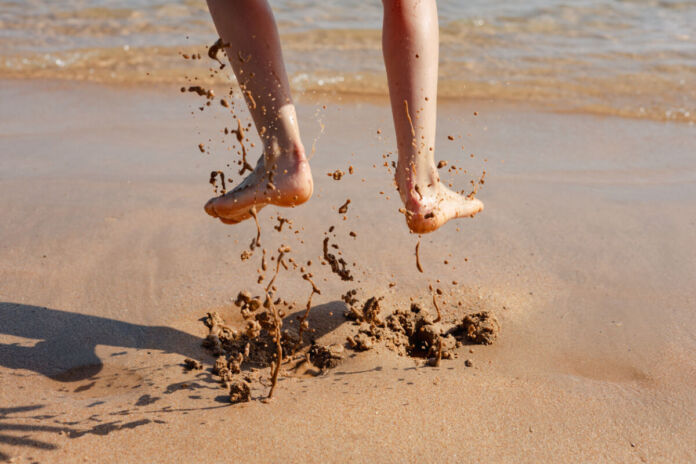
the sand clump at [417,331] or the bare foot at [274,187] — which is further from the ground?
the bare foot at [274,187]

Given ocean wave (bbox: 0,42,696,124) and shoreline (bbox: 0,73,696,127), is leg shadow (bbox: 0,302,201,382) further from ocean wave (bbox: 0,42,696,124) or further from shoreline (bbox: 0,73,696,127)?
ocean wave (bbox: 0,42,696,124)

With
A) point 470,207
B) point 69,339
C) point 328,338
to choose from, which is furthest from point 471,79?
point 69,339

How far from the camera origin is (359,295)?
2.33 meters

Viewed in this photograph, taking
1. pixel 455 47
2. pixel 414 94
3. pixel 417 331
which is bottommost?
pixel 417 331

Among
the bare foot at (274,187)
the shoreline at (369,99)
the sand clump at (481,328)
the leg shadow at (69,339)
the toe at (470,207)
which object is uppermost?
the shoreline at (369,99)

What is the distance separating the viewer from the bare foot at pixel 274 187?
1.98 meters

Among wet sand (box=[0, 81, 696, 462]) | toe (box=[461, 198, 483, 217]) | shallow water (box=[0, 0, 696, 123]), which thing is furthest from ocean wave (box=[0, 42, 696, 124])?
toe (box=[461, 198, 483, 217])

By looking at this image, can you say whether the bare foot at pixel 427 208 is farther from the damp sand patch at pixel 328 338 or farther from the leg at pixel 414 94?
the damp sand patch at pixel 328 338

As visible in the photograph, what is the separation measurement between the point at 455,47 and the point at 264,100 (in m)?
4.38

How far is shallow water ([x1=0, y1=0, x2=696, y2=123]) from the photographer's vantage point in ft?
16.3

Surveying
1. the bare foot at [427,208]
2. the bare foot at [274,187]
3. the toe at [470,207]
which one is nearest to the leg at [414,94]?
the bare foot at [427,208]

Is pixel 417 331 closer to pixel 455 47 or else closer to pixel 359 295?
pixel 359 295

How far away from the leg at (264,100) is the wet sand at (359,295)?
18.2 inches

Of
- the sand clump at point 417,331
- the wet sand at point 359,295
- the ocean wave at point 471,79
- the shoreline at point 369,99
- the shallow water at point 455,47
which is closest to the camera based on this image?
the wet sand at point 359,295
